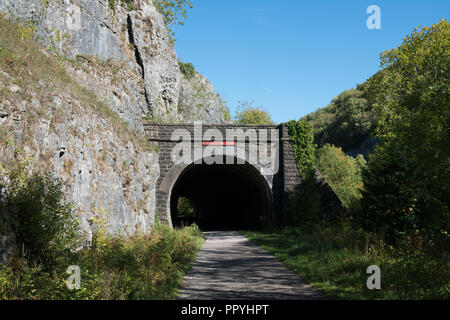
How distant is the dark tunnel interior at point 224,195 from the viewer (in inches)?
970

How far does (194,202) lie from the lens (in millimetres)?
40969

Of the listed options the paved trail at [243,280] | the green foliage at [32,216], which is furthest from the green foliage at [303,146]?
the green foliage at [32,216]

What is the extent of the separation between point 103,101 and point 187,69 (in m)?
18.3

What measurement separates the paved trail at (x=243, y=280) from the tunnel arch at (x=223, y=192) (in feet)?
32.7

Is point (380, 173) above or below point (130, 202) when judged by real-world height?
above

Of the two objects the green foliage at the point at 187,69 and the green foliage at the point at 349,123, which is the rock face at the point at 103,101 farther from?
the green foliage at the point at 349,123

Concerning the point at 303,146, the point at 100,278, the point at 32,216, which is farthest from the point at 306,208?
the point at 32,216

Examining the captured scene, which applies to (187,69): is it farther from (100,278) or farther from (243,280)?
(100,278)

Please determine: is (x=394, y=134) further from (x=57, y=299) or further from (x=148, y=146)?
(x=57, y=299)

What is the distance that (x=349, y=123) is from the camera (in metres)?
60.5

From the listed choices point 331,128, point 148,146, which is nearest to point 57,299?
point 148,146

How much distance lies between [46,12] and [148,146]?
7977mm

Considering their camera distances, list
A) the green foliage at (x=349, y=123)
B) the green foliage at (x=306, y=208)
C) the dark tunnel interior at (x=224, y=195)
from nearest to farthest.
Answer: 1. the green foliage at (x=306, y=208)
2. the dark tunnel interior at (x=224, y=195)
3. the green foliage at (x=349, y=123)

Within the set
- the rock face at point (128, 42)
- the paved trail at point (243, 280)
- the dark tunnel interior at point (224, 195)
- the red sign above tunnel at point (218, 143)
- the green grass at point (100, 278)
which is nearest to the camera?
the green grass at point (100, 278)
